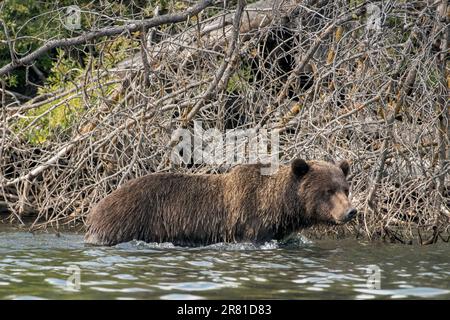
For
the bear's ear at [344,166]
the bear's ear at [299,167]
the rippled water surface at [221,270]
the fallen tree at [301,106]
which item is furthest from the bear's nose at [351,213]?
the bear's ear at [299,167]

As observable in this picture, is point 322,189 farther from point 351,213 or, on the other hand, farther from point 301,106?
point 301,106

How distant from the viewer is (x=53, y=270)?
9.13 meters

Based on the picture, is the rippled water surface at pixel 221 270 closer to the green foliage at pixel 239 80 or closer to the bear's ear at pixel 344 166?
the bear's ear at pixel 344 166

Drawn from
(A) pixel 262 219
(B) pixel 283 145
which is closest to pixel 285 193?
(A) pixel 262 219

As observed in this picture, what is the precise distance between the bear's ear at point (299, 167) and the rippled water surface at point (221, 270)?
91 cm

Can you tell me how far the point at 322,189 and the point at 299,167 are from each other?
38 cm

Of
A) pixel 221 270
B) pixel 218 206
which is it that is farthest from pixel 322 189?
pixel 221 270

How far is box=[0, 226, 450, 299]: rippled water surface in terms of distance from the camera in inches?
315

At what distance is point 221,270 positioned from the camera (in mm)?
9227

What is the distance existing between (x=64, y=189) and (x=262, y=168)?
8.70 ft

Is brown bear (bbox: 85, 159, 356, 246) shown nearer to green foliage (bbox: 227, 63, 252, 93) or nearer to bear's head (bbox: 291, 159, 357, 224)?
bear's head (bbox: 291, 159, 357, 224)

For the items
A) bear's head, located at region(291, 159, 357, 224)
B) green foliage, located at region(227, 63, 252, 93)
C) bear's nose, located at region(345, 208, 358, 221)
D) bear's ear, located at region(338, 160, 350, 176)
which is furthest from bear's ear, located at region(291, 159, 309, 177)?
green foliage, located at region(227, 63, 252, 93)

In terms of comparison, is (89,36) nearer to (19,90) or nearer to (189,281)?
(189,281)

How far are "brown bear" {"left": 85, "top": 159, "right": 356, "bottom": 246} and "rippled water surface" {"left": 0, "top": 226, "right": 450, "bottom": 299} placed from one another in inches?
8.8
